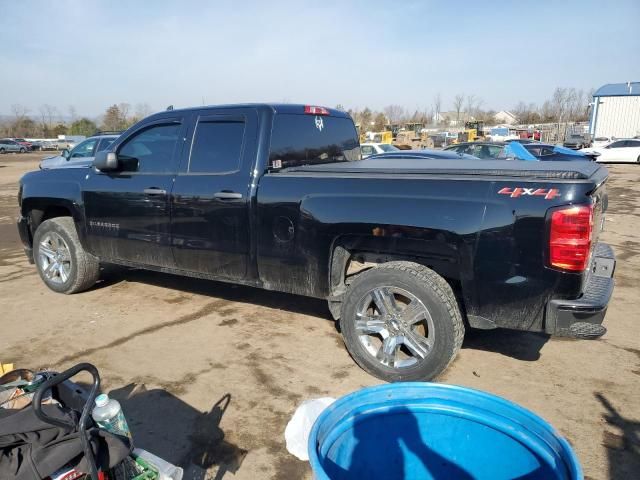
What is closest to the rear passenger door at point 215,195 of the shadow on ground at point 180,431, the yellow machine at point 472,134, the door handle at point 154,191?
the door handle at point 154,191

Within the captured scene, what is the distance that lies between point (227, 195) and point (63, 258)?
101 inches

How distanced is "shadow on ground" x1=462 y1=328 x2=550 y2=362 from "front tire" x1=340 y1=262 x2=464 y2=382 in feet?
3.01

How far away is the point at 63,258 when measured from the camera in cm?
539

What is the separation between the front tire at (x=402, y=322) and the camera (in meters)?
3.20

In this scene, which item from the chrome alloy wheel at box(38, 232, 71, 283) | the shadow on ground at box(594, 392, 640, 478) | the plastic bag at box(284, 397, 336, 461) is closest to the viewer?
the shadow on ground at box(594, 392, 640, 478)

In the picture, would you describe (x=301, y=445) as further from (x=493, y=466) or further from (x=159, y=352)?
(x=159, y=352)

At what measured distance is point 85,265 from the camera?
17.3ft

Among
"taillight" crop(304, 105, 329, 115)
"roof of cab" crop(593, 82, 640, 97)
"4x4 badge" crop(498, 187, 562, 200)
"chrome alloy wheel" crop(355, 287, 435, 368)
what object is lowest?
"chrome alloy wheel" crop(355, 287, 435, 368)

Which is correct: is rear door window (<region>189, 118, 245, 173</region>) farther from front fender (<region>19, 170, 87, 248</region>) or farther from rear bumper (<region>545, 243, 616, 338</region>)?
rear bumper (<region>545, 243, 616, 338</region>)

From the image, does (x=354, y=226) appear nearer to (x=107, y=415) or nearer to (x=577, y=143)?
(x=107, y=415)

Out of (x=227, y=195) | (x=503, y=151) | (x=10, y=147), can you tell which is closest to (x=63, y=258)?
(x=227, y=195)

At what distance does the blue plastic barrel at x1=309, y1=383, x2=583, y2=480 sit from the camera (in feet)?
6.15

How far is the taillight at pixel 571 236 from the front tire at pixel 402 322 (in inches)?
28.3

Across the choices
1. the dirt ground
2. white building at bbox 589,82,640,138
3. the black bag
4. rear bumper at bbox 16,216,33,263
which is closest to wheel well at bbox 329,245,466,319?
the dirt ground
